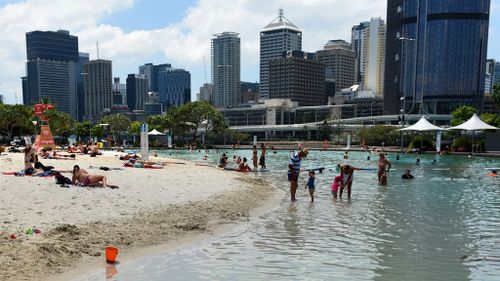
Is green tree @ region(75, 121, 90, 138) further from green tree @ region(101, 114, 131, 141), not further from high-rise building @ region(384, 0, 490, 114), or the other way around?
high-rise building @ region(384, 0, 490, 114)

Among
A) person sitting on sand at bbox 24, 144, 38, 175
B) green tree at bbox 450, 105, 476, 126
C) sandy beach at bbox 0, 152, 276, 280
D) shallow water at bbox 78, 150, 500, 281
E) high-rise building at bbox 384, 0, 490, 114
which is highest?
high-rise building at bbox 384, 0, 490, 114

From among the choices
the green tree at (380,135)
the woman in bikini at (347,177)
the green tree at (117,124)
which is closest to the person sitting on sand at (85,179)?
the woman in bikini at (347,177)

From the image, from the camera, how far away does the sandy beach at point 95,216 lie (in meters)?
7.41

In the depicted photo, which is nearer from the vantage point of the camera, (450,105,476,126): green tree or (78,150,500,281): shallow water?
(78,150,500,281): shallow water

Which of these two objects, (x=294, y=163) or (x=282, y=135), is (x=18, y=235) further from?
(x=282, y=135)

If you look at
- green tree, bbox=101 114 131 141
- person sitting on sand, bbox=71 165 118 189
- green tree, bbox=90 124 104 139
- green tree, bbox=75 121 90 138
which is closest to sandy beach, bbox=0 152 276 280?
person sitting on sand, bbox=71 165 118 189

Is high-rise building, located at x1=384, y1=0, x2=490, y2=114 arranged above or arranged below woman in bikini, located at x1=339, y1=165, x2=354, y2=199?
above

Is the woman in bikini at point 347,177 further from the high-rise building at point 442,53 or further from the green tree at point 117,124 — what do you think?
the high-rise building at point 442,53

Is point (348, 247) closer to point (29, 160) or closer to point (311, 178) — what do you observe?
point (311, 178)

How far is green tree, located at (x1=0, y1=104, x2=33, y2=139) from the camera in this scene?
2579 inches

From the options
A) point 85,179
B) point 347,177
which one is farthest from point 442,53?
point 85,179

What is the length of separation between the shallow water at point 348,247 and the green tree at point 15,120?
6484 cm

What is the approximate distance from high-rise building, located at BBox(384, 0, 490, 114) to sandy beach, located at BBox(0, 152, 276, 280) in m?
117

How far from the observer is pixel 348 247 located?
9406 mm
